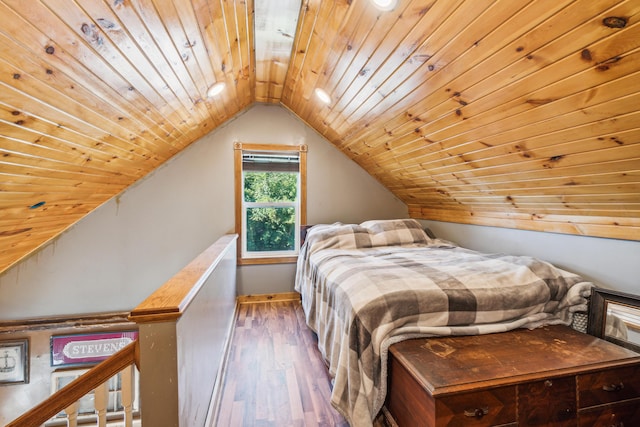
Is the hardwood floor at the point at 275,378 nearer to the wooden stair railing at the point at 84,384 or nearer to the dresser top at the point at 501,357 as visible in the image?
the dresser top at the point at 501,357

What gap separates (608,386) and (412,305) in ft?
2.56

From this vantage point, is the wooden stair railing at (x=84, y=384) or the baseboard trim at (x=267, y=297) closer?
the wooden stair railing at (x=84, y=384)

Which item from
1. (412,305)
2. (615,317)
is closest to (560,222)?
(615,317)

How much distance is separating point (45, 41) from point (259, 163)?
228cm

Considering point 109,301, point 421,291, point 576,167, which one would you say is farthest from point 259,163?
point 576,167

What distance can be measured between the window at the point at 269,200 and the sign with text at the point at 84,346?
1512 millimetres

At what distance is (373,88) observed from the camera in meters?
1.72

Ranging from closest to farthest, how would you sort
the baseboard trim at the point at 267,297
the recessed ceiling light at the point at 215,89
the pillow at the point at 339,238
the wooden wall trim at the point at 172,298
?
1. the wooden wall trim at the point at 172,298
2. the recessed ceiling light at the point at 215,89
3. the pillow at the point at 339,238
4. the baseboard trim at the point at 267,297

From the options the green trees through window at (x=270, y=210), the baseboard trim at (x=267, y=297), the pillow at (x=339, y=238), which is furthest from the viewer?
the green trees through window at (x=270, y=210)

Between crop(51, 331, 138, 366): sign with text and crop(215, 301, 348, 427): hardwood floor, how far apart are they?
1453 mm

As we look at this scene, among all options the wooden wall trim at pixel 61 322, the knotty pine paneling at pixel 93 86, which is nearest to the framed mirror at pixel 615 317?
the knotty pine paneling at pixel 93 86

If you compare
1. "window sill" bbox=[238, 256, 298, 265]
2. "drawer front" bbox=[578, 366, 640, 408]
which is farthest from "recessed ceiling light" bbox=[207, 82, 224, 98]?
"drawer front" bbox=[578, 366, 640, 408]

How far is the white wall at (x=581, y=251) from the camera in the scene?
140 centimetres

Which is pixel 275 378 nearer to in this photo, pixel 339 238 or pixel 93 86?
pixel 339 238
